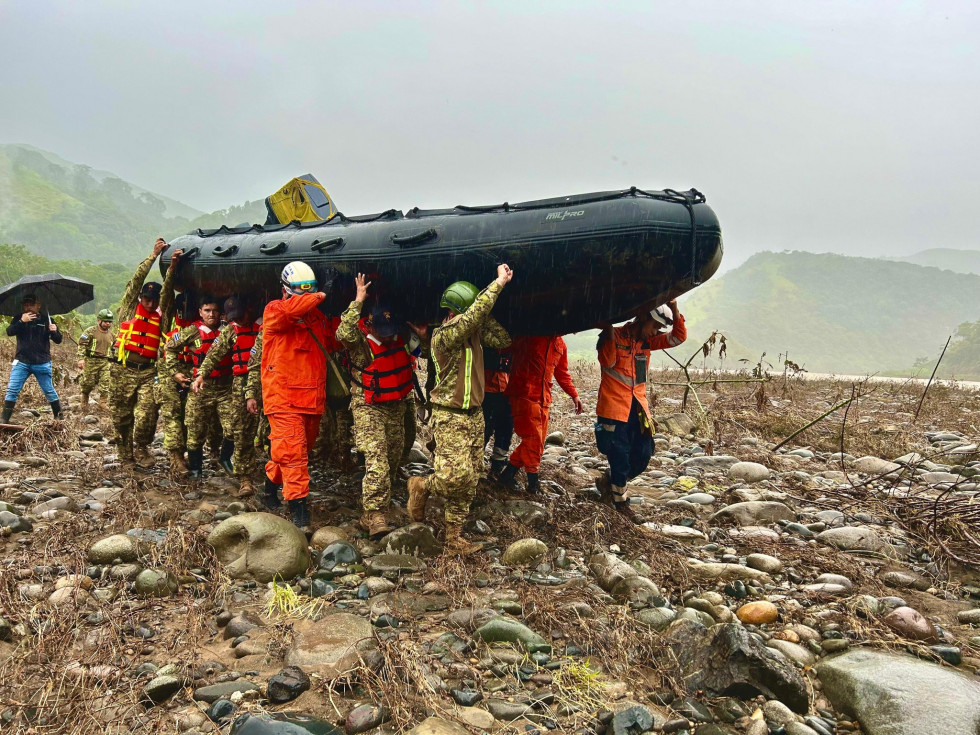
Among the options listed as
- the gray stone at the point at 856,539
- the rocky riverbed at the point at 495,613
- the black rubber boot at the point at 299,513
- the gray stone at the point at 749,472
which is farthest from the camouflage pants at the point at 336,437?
the gray stone at the point at 856,539

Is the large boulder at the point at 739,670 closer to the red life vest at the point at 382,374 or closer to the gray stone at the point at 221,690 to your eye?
the gray stone at the point at 221,690

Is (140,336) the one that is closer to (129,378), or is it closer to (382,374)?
(129,378)

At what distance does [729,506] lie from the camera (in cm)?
537

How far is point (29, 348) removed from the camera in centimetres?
812

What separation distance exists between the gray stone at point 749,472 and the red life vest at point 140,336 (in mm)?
6632

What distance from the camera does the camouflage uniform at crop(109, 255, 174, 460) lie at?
20.6ft

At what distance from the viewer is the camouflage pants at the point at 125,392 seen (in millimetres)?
6266

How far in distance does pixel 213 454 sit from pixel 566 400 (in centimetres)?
749

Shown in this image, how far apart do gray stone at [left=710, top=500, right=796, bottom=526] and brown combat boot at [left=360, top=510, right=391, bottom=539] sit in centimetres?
287

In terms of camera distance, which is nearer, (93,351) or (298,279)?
(298,279)

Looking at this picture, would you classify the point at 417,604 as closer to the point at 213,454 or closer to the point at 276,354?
the point at 276,354

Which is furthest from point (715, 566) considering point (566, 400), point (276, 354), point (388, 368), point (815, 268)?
point (815, 268)

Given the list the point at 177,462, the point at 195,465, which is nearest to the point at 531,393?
the point at 195,465

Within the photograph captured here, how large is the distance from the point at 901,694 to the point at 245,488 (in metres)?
5.25
